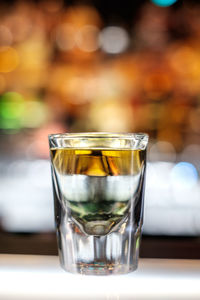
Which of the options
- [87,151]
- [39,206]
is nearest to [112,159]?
[87,151]

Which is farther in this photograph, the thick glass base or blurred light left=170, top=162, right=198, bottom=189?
blurred light left=170, top=162, right=198, bottom=189

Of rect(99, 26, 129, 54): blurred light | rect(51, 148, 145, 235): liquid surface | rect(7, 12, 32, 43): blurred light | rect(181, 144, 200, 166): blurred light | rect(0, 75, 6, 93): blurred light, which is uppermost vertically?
rect(7, 12, 32, 43): blurred light

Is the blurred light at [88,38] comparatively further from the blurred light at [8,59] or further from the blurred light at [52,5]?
the blurred light at [8,59]

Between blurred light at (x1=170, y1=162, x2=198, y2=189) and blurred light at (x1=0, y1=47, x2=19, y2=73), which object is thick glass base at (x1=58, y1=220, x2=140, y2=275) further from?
blurred light at (x1=0, y1=47, x2=19, y2=73)

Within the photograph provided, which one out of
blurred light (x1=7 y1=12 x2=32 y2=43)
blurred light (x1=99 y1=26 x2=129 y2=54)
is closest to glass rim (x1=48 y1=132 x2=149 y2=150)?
blurred light (x1=99 y1=26 x2=129 y2=54)

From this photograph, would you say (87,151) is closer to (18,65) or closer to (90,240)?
(90,240)

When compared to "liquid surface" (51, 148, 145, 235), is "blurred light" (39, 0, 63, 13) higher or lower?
higher
